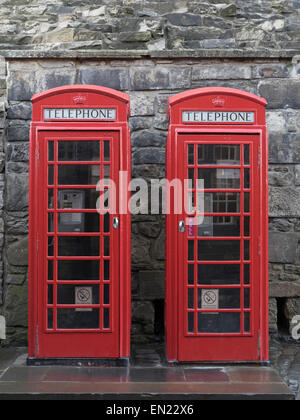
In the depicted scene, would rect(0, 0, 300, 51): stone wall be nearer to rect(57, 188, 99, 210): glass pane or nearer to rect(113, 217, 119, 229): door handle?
rect(57, 188, 99, 210): glass pane

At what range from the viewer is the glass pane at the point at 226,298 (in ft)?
15.6

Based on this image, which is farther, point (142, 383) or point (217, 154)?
point (217, 154)

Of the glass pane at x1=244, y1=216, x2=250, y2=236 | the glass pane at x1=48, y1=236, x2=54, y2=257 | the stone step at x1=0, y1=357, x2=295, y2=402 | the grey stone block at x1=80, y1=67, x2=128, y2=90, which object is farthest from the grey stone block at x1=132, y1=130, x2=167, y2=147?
the stone step at x1=0, y1=357, x2=295, y2=402

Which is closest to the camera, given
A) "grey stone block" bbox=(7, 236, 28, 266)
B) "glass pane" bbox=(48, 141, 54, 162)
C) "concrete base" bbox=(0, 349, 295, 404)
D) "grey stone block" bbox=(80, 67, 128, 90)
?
"concrete base" bbox=(0, 349, 295, 404)

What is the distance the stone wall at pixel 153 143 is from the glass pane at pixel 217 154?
1179 millimetres

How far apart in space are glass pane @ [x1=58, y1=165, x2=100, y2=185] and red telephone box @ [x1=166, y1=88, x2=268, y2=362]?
2.29ft

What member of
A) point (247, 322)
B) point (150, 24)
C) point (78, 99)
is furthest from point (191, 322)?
point (150, 24)

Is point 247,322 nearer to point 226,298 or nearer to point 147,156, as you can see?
point 226,298

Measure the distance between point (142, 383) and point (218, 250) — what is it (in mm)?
1395

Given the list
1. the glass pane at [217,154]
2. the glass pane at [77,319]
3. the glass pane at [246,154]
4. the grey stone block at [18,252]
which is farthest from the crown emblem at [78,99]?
the glass pane at [77,319]

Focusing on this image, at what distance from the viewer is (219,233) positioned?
4.75 m

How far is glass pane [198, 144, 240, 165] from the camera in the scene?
4707 millimetres

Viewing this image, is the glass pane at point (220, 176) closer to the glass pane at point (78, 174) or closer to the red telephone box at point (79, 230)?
the red telephone box at point (79, 230)
